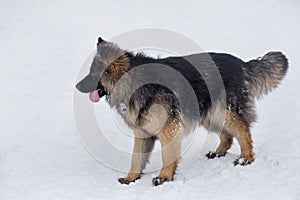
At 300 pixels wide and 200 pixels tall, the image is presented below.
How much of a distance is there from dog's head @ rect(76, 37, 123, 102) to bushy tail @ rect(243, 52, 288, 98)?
170cm

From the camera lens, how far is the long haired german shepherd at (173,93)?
5160mm

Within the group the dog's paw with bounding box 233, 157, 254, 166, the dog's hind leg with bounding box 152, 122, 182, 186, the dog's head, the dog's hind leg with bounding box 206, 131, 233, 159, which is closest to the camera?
the dog's head

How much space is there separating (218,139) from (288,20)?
18.6 feet

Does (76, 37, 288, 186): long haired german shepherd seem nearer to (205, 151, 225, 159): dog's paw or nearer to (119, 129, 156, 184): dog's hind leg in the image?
(119, 129, 156, 184): dog's hind leg

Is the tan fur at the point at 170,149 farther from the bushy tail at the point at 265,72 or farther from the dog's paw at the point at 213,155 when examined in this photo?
the bushy tail at the point at 265,72

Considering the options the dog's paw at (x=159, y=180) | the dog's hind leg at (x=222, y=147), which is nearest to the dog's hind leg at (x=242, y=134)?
A: the dog's hind leg at (x=222, y=147)

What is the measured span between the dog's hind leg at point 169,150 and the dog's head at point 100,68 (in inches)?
33.0

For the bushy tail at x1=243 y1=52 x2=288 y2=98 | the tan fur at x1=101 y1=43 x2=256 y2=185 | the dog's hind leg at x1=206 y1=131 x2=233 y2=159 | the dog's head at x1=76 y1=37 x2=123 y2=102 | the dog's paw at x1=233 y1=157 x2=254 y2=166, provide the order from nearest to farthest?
the dog's head at x1=76 y1=37 x2=123 y2=102
the tan fur at x1=101 y1=43 x2=256 y2=185
the dog's paw at x1=233 y1=157 x2=254 y2=166
the bushy tail at x1=243 y1=52 x2=288 y2=98
the dog's hind leg at x1=206 y1=131 x2=233 y2=159

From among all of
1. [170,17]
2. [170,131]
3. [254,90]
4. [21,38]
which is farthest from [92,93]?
[170,17]

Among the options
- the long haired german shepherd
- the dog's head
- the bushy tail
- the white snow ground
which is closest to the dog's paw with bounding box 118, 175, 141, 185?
the long haired german shepherd

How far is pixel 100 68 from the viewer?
16.6 ft

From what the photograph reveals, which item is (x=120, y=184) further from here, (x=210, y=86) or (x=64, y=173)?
(x=210, y=86)

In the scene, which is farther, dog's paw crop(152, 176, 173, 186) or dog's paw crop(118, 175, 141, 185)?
dog's paw crop(118, 175, 141, 185)

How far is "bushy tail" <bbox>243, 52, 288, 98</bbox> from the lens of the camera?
5703 mm
